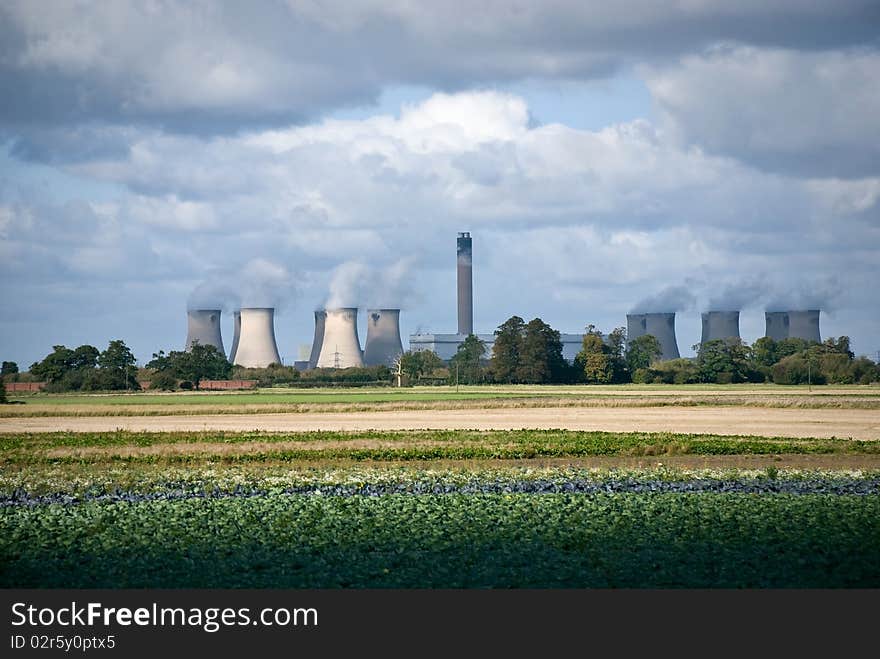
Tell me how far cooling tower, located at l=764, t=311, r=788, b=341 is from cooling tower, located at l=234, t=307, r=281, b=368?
43.9m

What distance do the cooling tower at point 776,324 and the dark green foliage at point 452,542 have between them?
84.3 meters

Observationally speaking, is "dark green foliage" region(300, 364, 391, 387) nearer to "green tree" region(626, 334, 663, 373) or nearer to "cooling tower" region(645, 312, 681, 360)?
"green tree" region(626, 334, 663, 373)

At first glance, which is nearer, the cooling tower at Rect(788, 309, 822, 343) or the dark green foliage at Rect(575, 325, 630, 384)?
the dark green foliage at Rect(575, 325, 630, 384)

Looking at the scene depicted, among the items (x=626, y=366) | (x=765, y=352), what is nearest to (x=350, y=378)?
(x=626, y=366)

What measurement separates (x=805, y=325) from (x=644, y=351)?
44.7ft

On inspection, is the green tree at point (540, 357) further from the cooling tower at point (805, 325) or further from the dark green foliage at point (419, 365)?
the cooling tower at point (805, 325)

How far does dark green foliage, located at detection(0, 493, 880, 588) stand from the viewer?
31.5 feet

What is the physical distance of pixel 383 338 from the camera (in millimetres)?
92125

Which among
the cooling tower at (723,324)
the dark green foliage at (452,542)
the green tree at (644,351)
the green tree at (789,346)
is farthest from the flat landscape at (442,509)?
the green tree at (789,346)

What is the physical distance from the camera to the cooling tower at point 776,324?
9512 cm

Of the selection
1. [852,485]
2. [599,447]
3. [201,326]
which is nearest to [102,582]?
[852,485]

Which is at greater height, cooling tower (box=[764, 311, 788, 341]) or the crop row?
cooling tower (box=[764, 311, 788, 341])

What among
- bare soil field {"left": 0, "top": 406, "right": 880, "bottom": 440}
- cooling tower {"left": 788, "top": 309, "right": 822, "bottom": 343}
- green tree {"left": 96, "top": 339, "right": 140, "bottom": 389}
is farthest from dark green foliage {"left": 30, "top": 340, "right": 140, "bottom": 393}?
cooling tower {"left": 788, "top": 309, "right": 822, "bottom": 343}

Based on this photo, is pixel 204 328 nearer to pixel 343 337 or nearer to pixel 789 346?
pixel 343 337
